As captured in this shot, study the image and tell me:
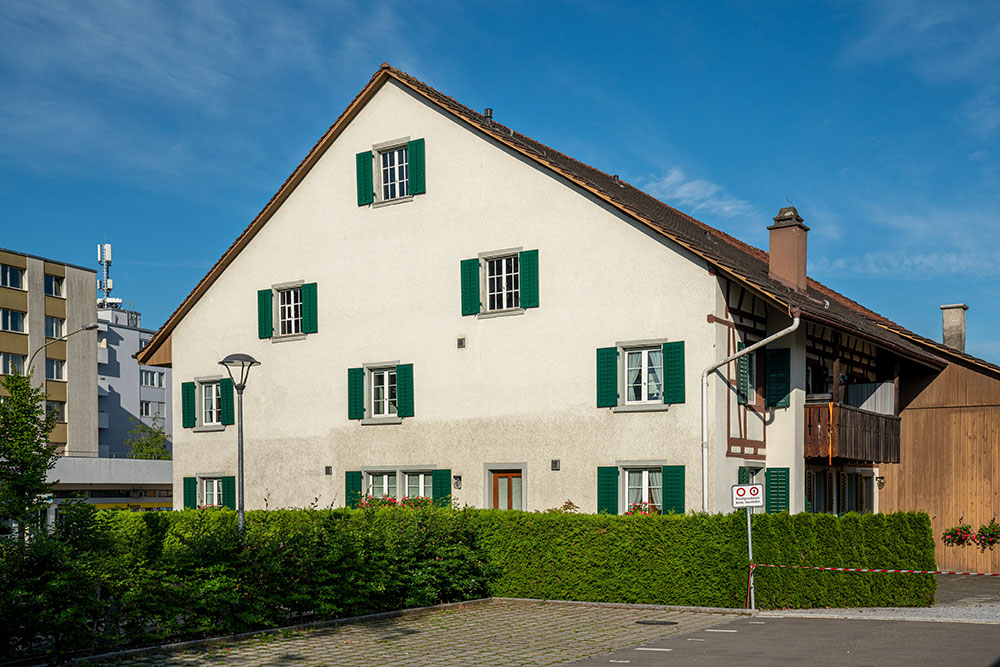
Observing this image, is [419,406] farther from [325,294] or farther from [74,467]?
[74,467]

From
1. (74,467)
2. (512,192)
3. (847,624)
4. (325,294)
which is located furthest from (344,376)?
(74,467)

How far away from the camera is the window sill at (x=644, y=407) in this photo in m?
20.5

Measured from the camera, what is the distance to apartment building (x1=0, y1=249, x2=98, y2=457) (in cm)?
5984

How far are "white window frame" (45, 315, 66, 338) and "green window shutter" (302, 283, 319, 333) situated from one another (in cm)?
4225

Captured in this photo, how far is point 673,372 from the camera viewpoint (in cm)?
2036

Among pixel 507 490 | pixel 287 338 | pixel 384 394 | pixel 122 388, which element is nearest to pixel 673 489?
pixel 507 490

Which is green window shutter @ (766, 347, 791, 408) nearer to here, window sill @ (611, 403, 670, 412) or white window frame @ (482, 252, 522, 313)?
window sill @ (611, 403, 670, 412)

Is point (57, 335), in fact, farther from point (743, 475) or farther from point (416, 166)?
point (743, 475)

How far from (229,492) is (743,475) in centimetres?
1190

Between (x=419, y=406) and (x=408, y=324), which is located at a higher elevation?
(x=408, y=324)

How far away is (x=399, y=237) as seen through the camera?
2398 centimetres

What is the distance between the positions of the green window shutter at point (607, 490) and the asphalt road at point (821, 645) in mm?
4833

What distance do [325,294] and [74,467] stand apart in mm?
24052

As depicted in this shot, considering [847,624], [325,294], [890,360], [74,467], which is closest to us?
[847,624]
